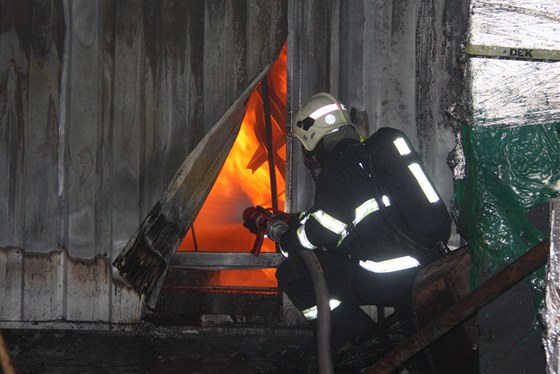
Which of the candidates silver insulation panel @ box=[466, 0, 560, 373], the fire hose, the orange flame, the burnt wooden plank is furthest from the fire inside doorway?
silver insulation panel @ box=[466, 0, 560, 373]

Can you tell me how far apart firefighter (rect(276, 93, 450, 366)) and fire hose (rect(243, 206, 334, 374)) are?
12 cm

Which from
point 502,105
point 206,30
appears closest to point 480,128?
point 502,105

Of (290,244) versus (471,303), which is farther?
(290,244)

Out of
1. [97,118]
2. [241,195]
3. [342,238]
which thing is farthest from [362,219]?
[97,118]

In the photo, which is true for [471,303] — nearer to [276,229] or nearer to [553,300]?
[553,300]

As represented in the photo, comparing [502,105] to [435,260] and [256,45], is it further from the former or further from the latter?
[256,45]

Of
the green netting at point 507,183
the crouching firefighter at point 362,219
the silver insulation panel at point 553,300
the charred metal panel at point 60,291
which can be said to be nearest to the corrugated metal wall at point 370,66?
the crouching firefighter at point 362,219

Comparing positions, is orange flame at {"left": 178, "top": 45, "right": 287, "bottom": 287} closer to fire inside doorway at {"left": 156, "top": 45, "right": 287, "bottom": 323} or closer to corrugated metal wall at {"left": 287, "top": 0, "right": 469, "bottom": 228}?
fire inside doorway at {"left": 156, "top": 45, "right": 287, "bottom": 323}

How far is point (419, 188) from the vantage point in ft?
13.4

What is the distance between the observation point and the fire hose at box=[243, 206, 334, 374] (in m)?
3.81

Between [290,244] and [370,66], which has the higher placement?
[370,66]

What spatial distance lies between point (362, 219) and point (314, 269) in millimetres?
443

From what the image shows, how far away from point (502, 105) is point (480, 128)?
142 mm

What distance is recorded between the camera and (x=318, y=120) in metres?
4.66
